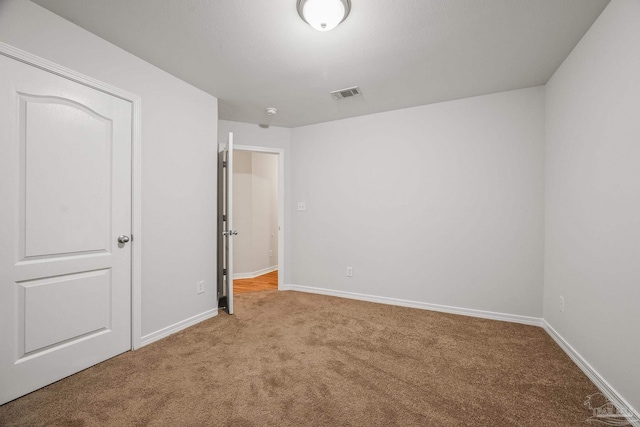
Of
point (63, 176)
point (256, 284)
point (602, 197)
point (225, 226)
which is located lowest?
point (256, 284)

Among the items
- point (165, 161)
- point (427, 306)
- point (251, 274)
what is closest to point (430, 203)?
point (427, 306)

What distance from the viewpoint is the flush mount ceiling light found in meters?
1.57

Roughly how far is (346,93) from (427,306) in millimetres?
2665

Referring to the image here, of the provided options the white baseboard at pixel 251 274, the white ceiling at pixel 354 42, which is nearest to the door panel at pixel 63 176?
the white ceiling at pixel 354 42

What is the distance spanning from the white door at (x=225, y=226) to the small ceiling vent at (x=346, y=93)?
4.12 ft

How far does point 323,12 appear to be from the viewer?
1.62 m

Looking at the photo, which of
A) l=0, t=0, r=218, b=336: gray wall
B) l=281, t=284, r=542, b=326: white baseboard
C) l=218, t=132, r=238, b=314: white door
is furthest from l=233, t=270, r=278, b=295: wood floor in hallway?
l=0, t=0, r=218, b=336: gray wall

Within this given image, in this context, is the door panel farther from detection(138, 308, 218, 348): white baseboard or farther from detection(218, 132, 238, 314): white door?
detection(218, 132, 238, 314): white door

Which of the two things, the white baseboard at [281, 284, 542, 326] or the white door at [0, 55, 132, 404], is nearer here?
the white door at [0, 55, 132, 404]

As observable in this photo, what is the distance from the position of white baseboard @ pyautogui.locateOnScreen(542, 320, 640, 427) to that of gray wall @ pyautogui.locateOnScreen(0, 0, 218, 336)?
3.30m

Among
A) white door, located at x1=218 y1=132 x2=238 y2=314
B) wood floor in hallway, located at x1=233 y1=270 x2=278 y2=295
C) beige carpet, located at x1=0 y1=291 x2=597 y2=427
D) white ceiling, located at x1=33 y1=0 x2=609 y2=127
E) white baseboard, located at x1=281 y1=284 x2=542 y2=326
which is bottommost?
wood floor in hallway, located at x1=233 y1=270 x2=278 y2=295

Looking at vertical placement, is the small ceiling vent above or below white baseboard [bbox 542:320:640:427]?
above

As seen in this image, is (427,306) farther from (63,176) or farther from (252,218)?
(63,176)

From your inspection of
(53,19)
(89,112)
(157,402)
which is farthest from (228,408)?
(53,19)
